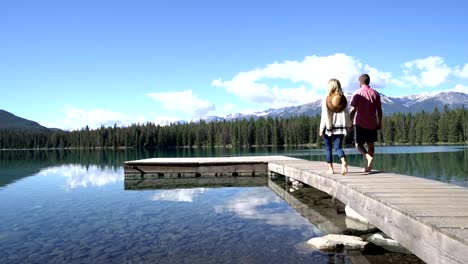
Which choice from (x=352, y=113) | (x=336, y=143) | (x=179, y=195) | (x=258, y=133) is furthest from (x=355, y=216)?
(x=258, y=133)

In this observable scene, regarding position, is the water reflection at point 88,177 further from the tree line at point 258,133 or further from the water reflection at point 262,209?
the tree line at point 258,133

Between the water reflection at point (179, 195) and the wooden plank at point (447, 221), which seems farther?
the water reflection at point (179, 195)

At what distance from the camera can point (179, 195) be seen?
58.1 ft

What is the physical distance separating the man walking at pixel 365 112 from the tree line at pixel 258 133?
112 meters

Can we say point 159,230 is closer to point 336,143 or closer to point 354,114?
point 336,143

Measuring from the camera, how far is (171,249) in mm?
8727

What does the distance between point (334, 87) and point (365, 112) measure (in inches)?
42.1

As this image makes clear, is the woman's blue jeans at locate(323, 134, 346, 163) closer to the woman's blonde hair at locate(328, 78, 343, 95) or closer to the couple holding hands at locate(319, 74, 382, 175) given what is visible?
the couple holding hands at locate(319, 74, 382, 175)

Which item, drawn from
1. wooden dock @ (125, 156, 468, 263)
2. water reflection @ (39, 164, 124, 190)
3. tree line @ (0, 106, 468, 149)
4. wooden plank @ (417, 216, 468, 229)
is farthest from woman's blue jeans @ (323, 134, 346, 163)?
tree line @ (0, 106, 468, 149)

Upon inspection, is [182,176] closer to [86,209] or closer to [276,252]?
[86,209]

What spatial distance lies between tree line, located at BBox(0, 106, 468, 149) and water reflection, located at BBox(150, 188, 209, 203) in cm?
10569

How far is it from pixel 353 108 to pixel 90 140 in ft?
618

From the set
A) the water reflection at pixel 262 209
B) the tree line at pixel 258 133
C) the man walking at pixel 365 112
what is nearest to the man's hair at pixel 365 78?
the man walking at pixel 365 112

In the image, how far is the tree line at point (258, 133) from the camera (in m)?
132
